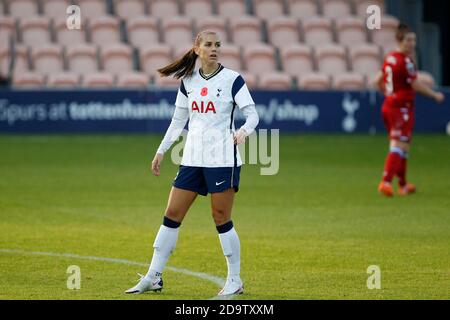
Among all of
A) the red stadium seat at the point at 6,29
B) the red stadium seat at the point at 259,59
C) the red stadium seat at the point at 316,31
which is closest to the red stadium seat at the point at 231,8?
the red stadium seat at the point at 259,59

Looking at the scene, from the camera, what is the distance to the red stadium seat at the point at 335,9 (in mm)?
27938

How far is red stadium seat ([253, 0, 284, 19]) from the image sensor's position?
2786 cm

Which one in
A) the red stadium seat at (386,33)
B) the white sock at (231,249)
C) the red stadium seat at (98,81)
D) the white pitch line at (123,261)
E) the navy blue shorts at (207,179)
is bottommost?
the white pitch line at (123,261)

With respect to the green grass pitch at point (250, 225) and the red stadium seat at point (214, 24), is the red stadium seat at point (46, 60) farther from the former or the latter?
the green grass pitch at point (250, 225)

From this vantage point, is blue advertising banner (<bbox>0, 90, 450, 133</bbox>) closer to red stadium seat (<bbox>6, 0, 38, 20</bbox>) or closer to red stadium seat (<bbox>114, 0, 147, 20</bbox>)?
red stadium seat (<bbox>6, 0, 38, 20</bbox>)

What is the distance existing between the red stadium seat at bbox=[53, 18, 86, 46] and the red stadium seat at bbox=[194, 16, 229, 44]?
291 centimetres

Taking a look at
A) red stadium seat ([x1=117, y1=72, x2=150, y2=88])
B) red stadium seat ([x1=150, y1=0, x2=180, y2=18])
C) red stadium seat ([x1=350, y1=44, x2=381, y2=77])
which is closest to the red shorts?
red stadium seat ([x1=117, y1=72, x2=150, y2=88])

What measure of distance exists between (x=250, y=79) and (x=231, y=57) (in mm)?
1006

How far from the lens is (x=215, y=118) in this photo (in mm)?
9070

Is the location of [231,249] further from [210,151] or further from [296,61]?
[296,61]

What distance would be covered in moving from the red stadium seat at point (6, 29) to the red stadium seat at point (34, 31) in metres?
0.27

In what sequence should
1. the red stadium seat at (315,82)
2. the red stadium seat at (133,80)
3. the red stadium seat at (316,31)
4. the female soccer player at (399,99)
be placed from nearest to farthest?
1. the female soccer player at (399,99)
2. the red stadium seat at (133,80)
3. the red stadium seat at (315,82)
4. the red stadium seat at (316,31)

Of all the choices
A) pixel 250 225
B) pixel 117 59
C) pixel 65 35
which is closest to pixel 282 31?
pixel 117 59

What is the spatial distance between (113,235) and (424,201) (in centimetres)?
517
